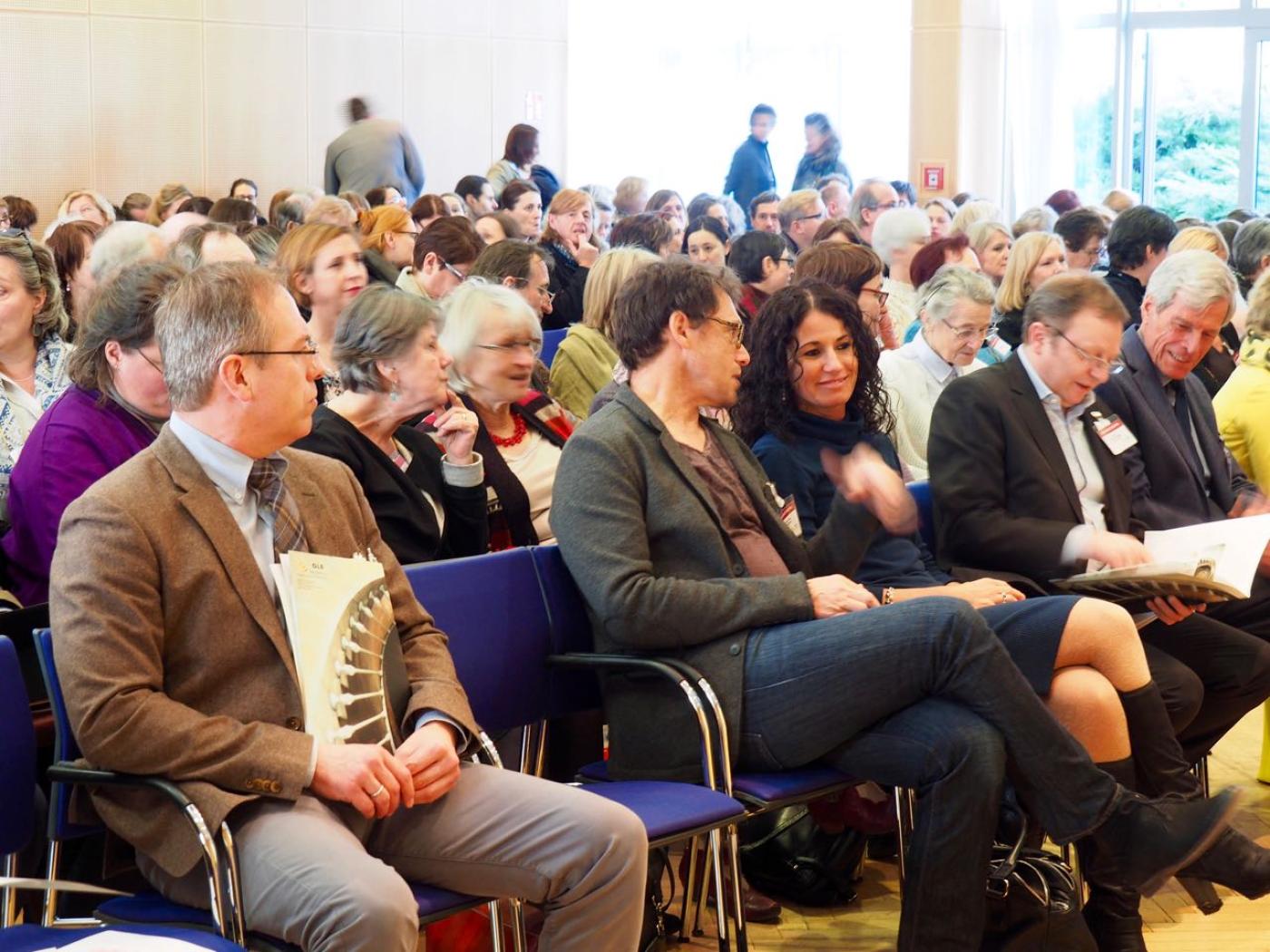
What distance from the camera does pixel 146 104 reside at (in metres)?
11.6

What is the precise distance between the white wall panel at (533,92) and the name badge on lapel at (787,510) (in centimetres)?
1073

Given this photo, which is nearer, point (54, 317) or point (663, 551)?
point (663, 551)

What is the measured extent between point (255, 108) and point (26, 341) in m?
8.74

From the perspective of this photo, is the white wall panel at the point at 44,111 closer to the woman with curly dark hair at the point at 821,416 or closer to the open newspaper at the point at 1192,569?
the woman with curly dark hair at the point at 821,416

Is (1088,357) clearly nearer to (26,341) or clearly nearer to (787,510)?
(787,510)

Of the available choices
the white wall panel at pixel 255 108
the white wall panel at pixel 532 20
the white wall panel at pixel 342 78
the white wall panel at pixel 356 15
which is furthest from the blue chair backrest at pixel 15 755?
the white wall panel at pixel 532 20

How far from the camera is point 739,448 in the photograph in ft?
11.1

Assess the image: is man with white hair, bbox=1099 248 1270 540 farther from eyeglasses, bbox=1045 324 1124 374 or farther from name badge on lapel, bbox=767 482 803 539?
name badge on lapel, bbox=767 482 803 539

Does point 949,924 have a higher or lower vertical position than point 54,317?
lower

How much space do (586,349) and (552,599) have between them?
1974 millimetres

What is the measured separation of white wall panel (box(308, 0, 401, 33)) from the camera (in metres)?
12.4

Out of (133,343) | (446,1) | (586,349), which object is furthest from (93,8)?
(133,343)

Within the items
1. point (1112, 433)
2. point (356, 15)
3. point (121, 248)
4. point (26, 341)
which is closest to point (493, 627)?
point (26, 341)

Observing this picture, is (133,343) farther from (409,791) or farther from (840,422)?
(840,422)
